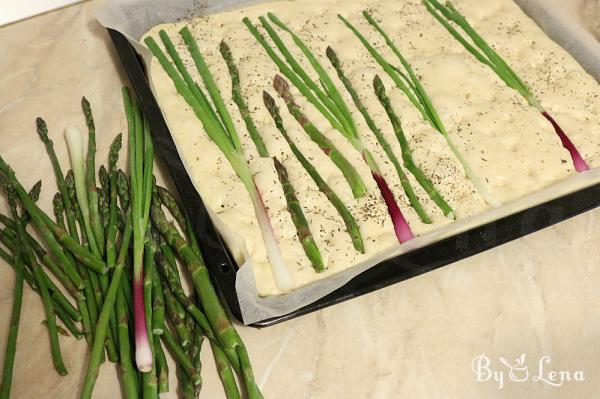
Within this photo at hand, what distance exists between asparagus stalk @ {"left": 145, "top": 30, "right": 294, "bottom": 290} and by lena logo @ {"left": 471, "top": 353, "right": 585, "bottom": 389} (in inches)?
17.5

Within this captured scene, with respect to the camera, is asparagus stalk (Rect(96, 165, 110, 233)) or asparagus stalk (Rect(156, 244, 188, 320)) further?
asparagus stalk (Rect(96, 165, 110, 233))

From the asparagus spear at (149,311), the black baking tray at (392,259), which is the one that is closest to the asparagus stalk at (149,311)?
the asparagus spear at (149,311)

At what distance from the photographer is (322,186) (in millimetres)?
1563

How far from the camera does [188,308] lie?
1.38m

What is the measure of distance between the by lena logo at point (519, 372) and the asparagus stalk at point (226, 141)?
45 cm

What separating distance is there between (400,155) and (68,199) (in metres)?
0.82

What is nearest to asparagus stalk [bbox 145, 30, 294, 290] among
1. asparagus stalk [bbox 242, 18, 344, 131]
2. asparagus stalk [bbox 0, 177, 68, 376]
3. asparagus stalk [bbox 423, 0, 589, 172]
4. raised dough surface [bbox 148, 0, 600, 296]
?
raised dough surface [bbox 148, 0, 600, 296]

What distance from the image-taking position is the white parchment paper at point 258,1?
4.42ft

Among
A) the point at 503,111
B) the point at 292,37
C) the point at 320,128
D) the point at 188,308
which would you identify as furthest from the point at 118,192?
the point at 503,111

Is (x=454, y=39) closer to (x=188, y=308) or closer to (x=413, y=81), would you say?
(x=413, y=81)

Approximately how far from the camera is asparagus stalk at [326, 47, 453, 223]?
156 cm

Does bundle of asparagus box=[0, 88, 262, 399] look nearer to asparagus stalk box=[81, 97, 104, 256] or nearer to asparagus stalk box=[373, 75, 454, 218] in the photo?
asparagus stalk box=[81, 97, 104, 256]

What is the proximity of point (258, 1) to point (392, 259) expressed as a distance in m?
1.01

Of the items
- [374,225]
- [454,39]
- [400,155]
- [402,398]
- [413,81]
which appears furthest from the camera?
[454,39]
